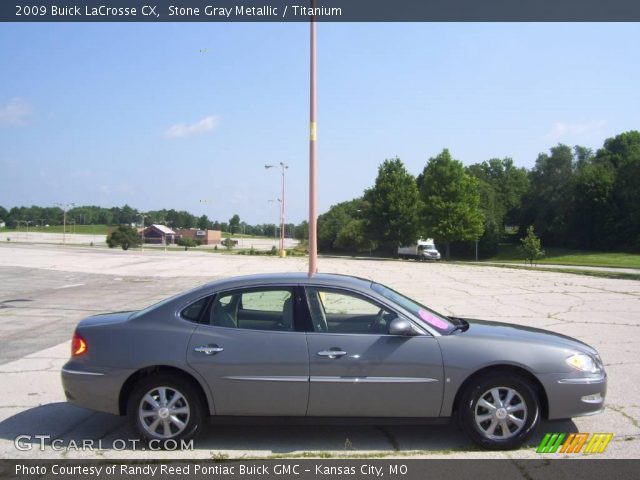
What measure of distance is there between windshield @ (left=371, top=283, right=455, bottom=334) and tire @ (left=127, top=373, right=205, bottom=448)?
1.97 meters

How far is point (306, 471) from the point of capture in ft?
14.5

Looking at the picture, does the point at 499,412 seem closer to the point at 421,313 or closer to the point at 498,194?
the point at 421,313

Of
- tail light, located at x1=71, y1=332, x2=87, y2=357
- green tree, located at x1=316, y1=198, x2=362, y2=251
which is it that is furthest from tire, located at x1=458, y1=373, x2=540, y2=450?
green tree, located at x1=316, y1=198, x2=362, y2=251

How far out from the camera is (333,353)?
4.84 m

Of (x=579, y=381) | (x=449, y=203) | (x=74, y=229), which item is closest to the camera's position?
(x=579, y=381)

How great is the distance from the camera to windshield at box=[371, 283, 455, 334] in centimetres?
514

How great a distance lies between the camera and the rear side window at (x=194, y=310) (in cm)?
512

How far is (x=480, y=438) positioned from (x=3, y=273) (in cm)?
2566

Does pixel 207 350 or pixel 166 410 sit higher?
pixel 207 350

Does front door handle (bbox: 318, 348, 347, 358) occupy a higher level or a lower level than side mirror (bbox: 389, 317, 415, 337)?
lower

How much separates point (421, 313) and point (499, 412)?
1101 mm

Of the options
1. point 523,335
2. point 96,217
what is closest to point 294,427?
point 523,335

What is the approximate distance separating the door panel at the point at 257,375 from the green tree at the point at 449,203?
186ft

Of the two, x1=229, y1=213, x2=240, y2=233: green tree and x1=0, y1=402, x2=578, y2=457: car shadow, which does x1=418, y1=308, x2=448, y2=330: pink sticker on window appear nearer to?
x1=0, y1=402, x2=578, y2=457: car shadow
